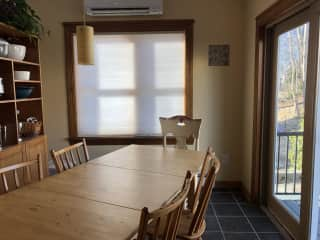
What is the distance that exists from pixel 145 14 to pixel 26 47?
1.41 metres

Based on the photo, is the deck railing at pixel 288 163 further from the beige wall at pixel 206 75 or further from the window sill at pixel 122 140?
the window sill at pixel 122 140

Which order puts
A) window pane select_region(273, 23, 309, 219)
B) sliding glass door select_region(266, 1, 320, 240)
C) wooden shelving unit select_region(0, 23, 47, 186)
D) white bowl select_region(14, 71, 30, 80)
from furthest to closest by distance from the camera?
Answer: white bowl select_region(14, 71, 30, 80), wooden shelving unit select_region(0, 23, 47, 186), window pane select_region(273, 23, 309, 219), sliding glass door select_region(266, 1, 320, 240)

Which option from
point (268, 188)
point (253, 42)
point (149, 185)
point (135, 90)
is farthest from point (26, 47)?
point (268, 188)

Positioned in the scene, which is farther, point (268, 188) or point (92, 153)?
point (92, 153)

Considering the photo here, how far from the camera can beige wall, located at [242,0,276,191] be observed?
309 centimetres

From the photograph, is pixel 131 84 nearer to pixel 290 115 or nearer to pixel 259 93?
pixel 259 93

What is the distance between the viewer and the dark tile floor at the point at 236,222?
249 cm

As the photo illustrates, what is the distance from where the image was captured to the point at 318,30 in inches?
76.3

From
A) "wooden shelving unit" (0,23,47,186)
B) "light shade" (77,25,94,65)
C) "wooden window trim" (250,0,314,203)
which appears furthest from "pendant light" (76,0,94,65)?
"wooden window trim" (250,0,314,203)

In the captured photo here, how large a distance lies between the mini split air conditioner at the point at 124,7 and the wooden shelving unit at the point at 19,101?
790 mm

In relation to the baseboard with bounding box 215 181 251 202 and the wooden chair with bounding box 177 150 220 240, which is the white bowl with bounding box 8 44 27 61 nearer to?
the wooden chair with bounding box 177 150 220 240

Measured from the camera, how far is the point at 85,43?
1.88 metres

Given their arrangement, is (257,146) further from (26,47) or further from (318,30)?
(26,47)

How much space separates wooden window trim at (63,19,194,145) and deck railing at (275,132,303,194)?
1202mm
